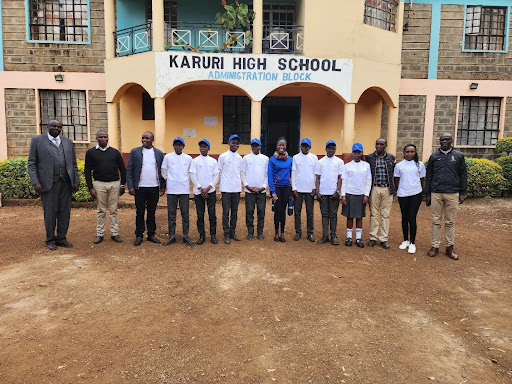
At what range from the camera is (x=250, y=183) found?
6.73 m

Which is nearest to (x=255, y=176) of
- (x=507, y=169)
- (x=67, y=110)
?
(x=507, y=169)

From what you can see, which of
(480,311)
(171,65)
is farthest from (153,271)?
(171,65)

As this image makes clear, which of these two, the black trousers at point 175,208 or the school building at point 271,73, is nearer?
the black trousers at point 175,208

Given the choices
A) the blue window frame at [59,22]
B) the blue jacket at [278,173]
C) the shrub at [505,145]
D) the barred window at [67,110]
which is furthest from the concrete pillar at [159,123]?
the shrub at [505,145]

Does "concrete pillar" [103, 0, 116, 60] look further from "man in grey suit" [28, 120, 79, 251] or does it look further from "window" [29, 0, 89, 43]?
"man in grey suit" [28, 120, 79, 251]

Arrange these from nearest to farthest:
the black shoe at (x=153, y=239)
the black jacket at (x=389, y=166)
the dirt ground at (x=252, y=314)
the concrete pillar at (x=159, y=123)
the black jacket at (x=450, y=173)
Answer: the dirt ground at (x=252, y=314), the black jacket at (x=450, y=173), the black jacket at (x=389, y=166), the black shoe at (x=153, y=239), the concrete pillar at (x=159, y=123)

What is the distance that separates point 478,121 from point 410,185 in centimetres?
952

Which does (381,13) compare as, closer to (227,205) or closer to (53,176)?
(227,205)

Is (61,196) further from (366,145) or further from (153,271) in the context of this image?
(366,145)

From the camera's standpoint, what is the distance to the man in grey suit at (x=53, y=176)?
606 centimetres

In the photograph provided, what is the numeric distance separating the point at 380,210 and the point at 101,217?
15.4 ft

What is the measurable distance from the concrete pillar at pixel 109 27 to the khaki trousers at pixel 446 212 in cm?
987

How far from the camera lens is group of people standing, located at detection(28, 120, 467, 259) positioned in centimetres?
609

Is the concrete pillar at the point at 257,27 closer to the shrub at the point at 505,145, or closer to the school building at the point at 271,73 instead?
the school building at the point at 271,73
